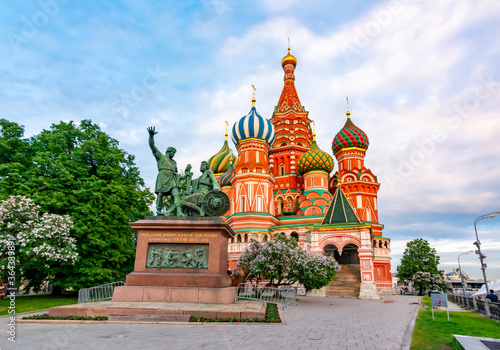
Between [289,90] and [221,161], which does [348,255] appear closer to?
[221,161]

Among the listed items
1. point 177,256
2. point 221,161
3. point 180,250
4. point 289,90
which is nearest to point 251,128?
point 221,161

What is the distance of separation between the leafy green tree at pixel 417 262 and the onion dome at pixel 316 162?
14.7 m

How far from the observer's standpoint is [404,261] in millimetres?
40562

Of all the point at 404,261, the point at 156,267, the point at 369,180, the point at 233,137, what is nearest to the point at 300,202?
the point at 369,180

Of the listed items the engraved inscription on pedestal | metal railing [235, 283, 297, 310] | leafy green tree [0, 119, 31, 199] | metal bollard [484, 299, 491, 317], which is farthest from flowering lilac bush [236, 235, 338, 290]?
leafy green tree [0, 119, 31, 199]

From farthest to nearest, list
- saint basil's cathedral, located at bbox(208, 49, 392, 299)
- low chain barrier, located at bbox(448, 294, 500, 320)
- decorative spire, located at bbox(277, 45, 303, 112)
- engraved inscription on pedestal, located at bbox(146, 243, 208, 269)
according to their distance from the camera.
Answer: decorative spire, located at bbox(277, 45, 303, 112), saint basil's cathedral, located at bbox(208, 49, 392, 299), low chain barrier, located at bbox(448, 294, 500, 320), engraved inscription on pedestal, located at bbox(146, 243, 208, 269)

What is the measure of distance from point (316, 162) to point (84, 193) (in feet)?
90.2

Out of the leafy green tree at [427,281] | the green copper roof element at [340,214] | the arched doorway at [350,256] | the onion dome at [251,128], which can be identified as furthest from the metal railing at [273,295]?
the leafy green tree at [427,281]

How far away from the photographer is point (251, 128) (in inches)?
1547

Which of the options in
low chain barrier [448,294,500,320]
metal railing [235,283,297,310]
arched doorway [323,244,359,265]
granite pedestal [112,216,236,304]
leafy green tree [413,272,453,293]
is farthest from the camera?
leafy green tree [413,272,453,293]

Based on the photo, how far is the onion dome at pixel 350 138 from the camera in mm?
41375

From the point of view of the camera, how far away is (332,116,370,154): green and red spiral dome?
136 ft

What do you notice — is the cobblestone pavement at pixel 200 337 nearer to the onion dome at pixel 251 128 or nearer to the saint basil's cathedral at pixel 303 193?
the saint basil's cathedral at pixel 303 193

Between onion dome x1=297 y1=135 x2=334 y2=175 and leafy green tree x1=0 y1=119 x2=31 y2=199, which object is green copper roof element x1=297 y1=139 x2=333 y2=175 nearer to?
onion dome x1=297 y1=135 x2=334 y2=175
